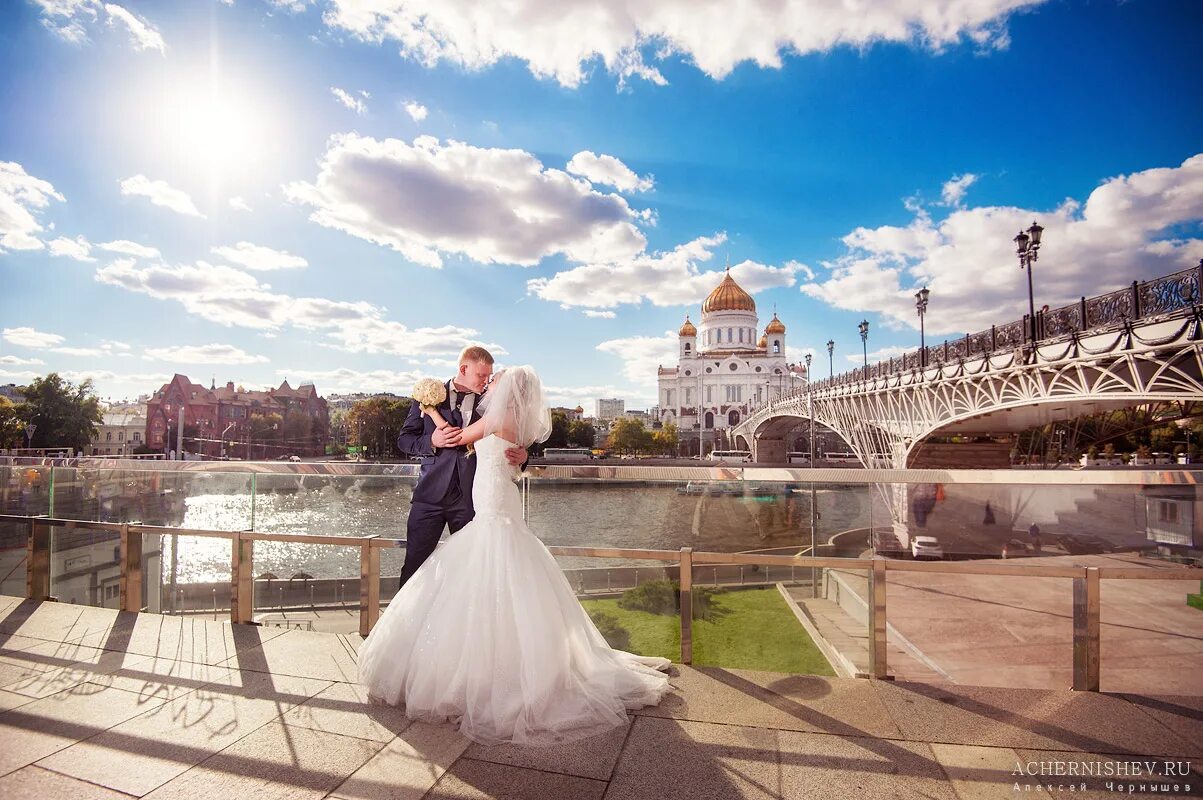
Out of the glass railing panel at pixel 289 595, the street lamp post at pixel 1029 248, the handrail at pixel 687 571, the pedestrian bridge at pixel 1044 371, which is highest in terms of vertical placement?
the street lamp post at pixel 1029 248

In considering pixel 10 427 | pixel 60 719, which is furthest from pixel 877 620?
pixel 10 427

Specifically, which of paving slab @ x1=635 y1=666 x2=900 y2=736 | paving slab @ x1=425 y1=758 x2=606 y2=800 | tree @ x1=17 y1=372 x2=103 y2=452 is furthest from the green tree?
paving slab @ x1=635 y1=666 x2=900 y2=736

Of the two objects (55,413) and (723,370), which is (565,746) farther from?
(723,370)

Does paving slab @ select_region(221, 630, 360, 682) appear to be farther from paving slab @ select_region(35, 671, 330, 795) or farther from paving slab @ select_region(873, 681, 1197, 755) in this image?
paving slab @ select_region(873, 681, 1197, 755)

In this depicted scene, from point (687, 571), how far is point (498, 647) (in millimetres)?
1560

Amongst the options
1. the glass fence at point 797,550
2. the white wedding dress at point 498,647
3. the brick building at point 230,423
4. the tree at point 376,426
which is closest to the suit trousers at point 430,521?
the white wedding dress at point 498,647

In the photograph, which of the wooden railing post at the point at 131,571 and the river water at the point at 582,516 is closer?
the river water at the point at 582,516

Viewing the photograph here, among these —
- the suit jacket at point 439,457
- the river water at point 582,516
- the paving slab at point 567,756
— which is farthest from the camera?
the river water at point 582,516

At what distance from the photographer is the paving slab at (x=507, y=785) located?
2461 millimetres

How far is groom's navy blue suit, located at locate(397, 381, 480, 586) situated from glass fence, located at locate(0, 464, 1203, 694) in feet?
2.15

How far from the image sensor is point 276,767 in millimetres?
2684

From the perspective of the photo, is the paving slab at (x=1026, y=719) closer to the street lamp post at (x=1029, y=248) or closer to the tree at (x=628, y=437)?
the street lamp post at (x=1029, y=248)

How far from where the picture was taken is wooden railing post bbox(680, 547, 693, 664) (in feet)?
13.3

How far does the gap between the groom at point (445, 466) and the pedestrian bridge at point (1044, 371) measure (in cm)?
1799
